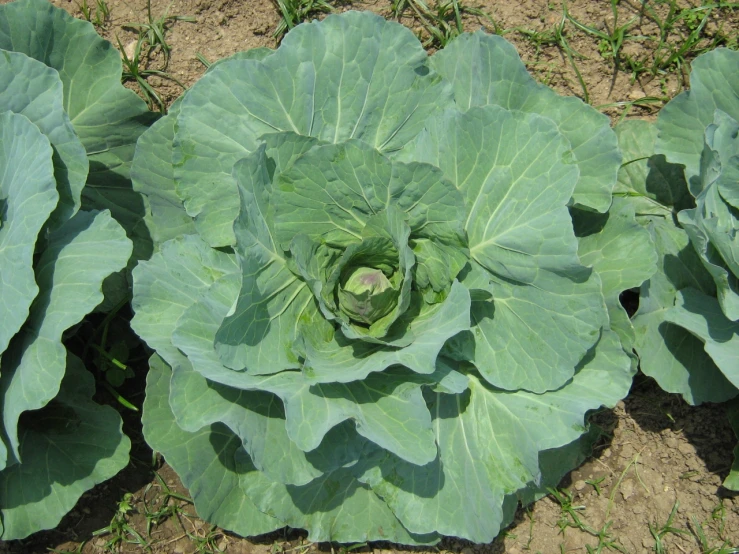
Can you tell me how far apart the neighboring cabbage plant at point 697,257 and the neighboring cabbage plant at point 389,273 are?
342mm

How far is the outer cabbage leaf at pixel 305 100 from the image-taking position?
2.78 m

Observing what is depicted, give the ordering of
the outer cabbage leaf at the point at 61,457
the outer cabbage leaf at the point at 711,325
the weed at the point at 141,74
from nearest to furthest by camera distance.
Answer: the outer cabbage leaf at the point at 711,325 → the outer cabbage leaf at the point at 61,457 → the weed at the point at 141,74

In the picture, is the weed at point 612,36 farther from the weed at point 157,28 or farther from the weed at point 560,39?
the weed at point 157,28

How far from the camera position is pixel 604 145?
296 cm

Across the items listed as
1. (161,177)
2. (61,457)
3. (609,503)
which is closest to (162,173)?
(161,177)

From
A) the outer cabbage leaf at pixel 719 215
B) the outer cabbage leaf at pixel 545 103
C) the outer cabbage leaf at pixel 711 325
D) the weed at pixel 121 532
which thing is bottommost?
the weed at pixel 121 532

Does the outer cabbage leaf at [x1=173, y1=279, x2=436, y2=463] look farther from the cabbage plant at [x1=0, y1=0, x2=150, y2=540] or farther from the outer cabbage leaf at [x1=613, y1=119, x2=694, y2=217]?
the outer cabbage leaf at [x1=613, y1=119, x2=694, y2=217]

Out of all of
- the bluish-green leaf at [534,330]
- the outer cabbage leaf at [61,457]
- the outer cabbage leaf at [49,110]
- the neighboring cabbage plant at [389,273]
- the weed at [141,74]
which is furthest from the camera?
the weed at [141,74]

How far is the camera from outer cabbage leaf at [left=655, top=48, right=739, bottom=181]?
3.23 m

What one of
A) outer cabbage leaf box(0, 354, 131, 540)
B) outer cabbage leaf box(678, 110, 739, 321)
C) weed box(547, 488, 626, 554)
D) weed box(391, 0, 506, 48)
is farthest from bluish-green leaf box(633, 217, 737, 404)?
outer cabbage leaf box(0, 354, 131, 540)

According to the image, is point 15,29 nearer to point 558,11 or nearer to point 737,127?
point 558,11

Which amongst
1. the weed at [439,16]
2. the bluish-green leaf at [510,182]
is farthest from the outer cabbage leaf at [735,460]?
the weed at [439,16]

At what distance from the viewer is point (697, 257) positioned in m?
3.34

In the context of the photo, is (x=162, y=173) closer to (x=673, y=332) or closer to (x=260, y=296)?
(x=260, y=296)
